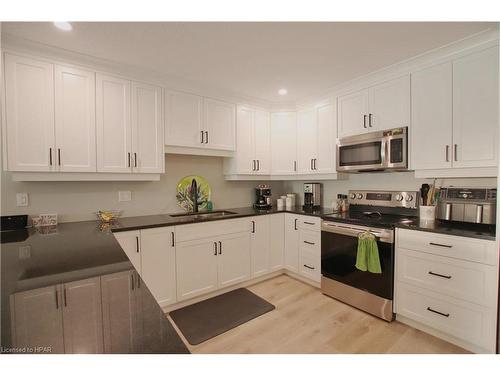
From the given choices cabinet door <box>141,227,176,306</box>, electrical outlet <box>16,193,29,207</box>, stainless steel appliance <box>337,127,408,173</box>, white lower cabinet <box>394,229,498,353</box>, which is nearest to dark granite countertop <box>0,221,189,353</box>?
electrical outlet <box>16,193,29,207</box>

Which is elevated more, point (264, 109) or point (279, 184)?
point (264, 109)

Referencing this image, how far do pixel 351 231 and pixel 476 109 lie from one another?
140 centimetres

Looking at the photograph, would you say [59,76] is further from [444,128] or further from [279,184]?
[444,128]

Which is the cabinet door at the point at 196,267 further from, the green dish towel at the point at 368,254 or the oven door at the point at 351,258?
the green dish towel at the point at 368,254

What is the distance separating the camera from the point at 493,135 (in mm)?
1828

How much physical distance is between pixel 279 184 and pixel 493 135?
99.3 inches

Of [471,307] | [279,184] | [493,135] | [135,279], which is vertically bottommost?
[471,307]

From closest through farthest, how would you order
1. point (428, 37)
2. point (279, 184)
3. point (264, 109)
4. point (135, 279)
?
point (135, 279) < point (428, 37) < point (264, 109) < point (279, 184)

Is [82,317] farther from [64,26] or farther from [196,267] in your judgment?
[64,26]

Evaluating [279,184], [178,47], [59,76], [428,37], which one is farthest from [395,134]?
[59,76]

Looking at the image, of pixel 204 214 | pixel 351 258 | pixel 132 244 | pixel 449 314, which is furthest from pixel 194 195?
pixel 449 314

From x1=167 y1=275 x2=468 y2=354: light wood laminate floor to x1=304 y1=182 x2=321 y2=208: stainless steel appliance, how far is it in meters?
1.30

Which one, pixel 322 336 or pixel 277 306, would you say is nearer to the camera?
pixel 322 336

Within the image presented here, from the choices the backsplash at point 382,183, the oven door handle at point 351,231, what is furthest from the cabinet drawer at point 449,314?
the backsplash at point 382,183
